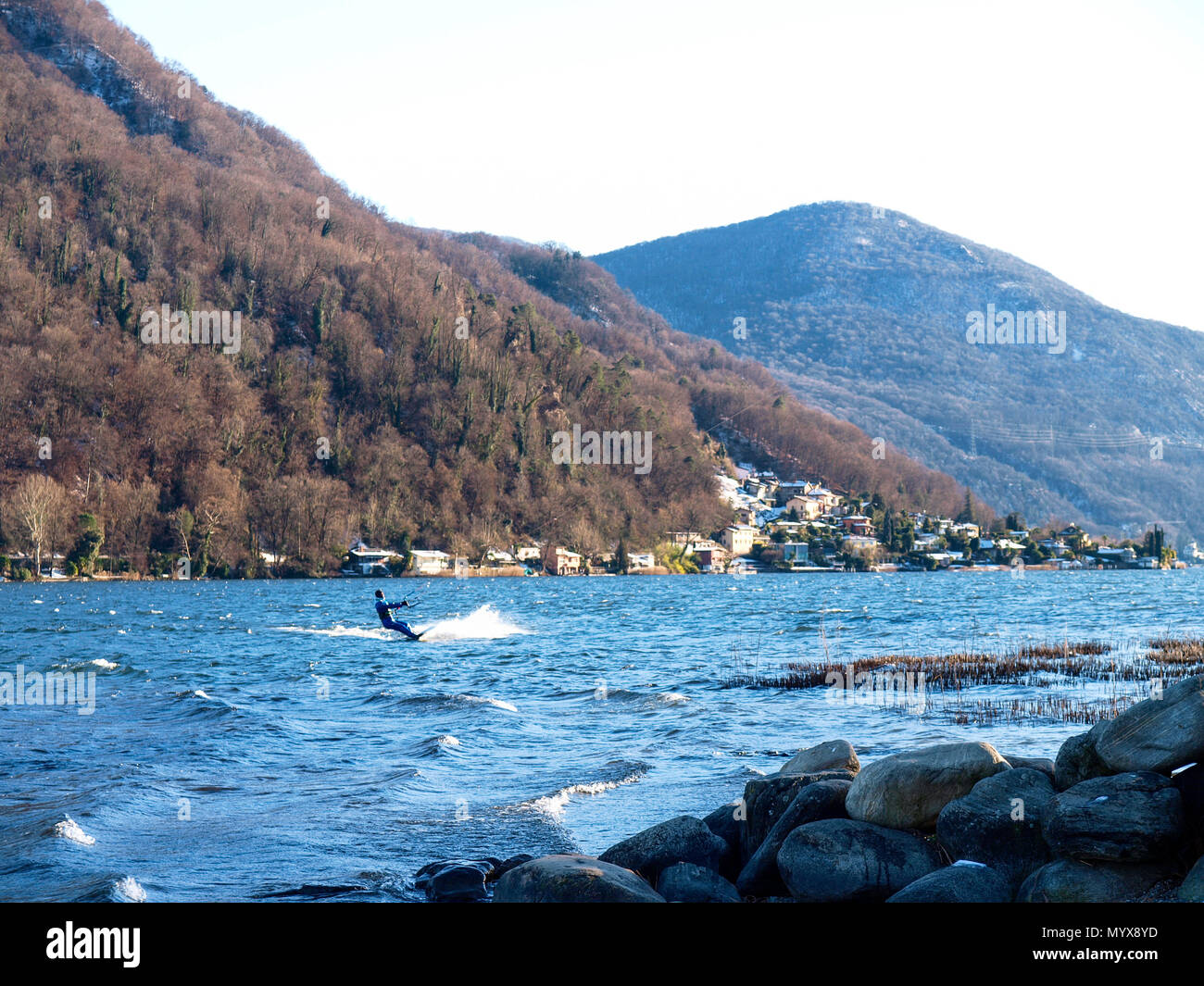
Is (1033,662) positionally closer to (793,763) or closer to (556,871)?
(793,763)

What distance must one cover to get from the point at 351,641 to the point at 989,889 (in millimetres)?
42346

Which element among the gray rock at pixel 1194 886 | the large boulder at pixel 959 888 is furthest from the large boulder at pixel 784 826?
the gray rock at pixel 1194 886

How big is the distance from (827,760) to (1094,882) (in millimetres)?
4832

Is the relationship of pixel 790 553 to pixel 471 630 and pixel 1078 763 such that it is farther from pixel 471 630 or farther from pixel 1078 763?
pixel 1078 763

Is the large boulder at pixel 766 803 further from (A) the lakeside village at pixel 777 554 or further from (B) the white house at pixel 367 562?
(B) the white house at pixel 367 562

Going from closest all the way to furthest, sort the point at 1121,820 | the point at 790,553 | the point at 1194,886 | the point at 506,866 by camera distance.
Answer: the point at 1194,886 < the point at 1121,820 < the point at 506,866 < the point at 790,553

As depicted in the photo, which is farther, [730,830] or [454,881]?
[730,830]

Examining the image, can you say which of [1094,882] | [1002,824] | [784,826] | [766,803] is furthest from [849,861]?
[1094,882]

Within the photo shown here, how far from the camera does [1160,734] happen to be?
396 inches

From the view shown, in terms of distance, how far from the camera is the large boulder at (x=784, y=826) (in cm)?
1104

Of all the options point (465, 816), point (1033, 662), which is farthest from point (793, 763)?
point (1033, 662)

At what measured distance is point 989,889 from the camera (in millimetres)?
9469

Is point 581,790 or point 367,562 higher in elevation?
point 581,790

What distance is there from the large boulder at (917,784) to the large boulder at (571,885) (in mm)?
2606
